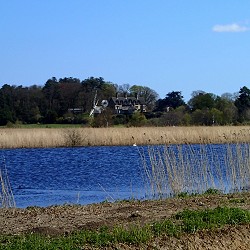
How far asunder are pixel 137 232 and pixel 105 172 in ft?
48.6

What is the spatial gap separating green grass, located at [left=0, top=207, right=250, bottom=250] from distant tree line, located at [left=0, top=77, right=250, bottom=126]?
3731cm

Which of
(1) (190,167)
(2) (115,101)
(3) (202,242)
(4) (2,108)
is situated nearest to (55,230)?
(3) (202,242)

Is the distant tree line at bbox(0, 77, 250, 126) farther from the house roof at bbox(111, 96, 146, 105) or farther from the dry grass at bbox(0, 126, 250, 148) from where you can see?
the dry grass at bbox(0, 126, 250, 148)

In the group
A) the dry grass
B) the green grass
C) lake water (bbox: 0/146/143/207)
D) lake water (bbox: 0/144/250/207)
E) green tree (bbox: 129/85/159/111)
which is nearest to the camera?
the green grass

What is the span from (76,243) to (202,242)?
5.48ft

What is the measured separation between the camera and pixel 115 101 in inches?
3428

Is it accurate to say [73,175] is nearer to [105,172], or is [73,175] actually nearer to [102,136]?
[105,172]

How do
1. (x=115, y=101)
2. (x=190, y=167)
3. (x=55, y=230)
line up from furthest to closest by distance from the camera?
(x=115, y=101)
(x=190, y=167)
(x=55, y=230)

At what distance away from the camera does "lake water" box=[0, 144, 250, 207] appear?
15.1 meters

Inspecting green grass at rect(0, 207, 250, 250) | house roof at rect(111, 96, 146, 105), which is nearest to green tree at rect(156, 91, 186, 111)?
house roof at rect(111, 96, 146, 105)

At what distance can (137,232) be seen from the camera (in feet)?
26.1

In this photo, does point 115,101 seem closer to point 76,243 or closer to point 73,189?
point 73,189

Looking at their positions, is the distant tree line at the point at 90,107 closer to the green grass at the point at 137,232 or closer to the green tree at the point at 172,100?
the green tree at the point at 172,100

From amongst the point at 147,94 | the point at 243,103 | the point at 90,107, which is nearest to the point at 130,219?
the point at 243,103
